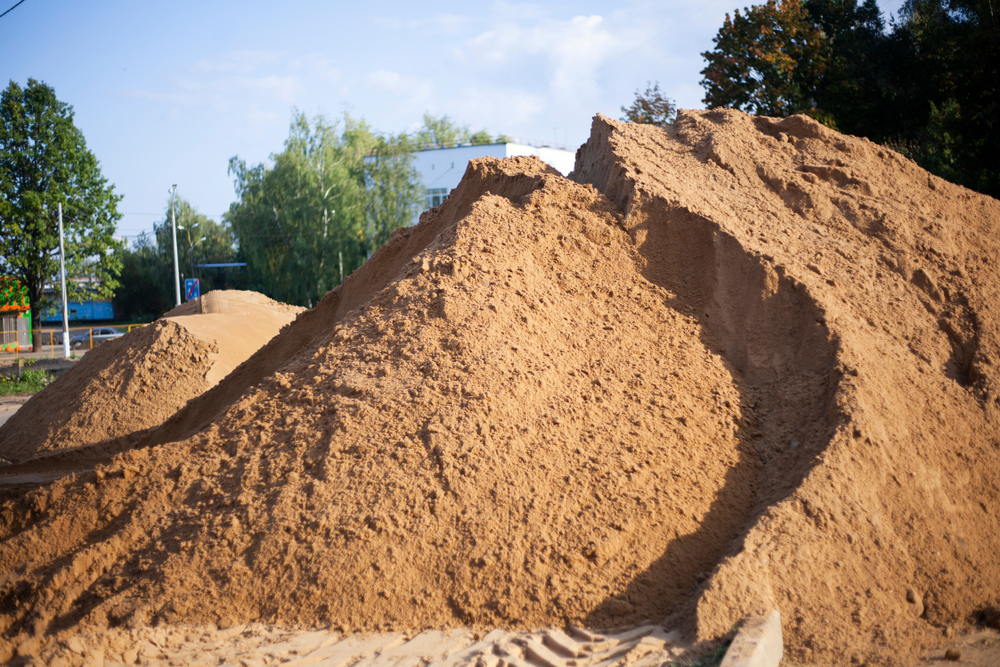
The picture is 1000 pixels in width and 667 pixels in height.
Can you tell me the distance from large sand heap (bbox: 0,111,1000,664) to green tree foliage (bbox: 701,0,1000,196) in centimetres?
1212

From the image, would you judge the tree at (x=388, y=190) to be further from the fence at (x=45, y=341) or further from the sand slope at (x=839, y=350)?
the sand slope at (x=839, y=350)

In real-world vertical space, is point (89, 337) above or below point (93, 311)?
below

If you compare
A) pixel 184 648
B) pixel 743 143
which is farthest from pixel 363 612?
pixel 743 143

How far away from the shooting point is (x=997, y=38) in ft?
46.3

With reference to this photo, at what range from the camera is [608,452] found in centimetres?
425

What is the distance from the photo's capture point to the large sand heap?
371 cm

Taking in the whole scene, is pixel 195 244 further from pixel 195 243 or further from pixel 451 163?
pixel 451 163

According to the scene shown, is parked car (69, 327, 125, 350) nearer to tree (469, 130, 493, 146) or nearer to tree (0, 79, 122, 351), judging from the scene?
tree (0, 79, 122, 351)

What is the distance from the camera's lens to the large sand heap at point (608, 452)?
12.2ft

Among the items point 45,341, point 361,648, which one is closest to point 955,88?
point 361,648

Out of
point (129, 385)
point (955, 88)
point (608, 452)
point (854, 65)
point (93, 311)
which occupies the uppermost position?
point (854, 65)

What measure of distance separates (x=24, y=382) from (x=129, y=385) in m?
10.5

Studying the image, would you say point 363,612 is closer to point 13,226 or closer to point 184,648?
point 184,648

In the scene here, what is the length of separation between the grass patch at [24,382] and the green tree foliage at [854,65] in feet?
63.6
